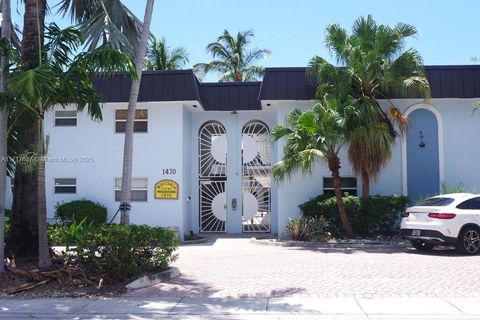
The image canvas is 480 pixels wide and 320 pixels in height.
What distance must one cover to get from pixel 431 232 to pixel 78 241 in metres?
8.53

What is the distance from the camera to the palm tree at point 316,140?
53.2 ft

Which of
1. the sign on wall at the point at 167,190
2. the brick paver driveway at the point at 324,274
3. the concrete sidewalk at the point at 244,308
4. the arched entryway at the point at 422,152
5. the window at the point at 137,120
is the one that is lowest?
the concrete sidewalk at the point at 244,308

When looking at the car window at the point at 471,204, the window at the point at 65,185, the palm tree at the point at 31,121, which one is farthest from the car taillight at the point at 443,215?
the window at the point at 65,185

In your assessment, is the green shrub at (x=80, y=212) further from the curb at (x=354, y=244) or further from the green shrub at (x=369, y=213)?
the green shrub at (x=369, y=213)

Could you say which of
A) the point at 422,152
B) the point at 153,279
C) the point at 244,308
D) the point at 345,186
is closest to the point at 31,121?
the point at 153,279

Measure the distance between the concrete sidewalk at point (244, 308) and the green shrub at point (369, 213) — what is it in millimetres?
8540

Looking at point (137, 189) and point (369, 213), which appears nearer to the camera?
point (369, 213)

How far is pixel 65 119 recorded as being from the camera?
67.3 ft

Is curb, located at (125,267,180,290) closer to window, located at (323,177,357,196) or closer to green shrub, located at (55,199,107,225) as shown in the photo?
green shrub, located at (55,199,107,225)

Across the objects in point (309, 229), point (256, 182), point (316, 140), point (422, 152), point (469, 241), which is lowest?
point (469, 241)

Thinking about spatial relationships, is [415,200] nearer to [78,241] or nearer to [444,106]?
[444,106]

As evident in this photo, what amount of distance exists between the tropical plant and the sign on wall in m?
8.89

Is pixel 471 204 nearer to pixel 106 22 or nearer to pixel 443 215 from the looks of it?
pixel 443 215

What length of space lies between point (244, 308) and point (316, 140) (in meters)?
8.91
